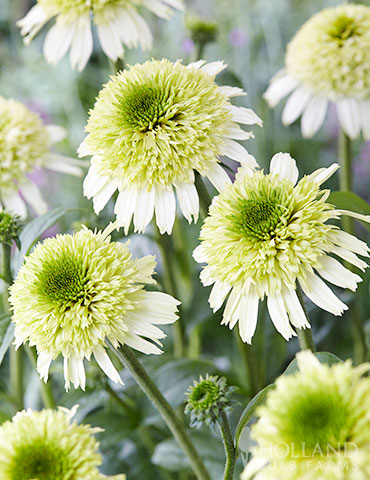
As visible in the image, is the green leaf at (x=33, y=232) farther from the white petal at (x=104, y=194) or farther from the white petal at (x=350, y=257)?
the white petal at (x=350, y=257)

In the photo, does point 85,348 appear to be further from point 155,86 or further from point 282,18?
point 282,18

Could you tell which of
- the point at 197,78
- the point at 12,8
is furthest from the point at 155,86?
the point at 12,8

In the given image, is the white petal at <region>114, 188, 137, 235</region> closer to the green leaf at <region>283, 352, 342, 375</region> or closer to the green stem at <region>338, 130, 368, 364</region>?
the green leaf at <region>283, 352, 342, 375</region>

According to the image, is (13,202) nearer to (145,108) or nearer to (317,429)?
(145,108)

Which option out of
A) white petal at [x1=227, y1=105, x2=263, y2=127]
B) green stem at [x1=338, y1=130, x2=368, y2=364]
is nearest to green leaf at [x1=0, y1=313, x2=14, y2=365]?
white petal at [x1=227, y1=105, x2=263, y2=127]

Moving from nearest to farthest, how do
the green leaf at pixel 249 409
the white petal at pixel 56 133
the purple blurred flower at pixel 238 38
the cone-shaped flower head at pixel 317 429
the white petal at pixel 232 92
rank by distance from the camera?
1. the cone-shaped flower head at pixel 317 429
2. the green leaf at pixel 249 409
3. the white petal at pixel 232 92
4. the white petal at pixel 56 133
5. the purple blurred flower at pixel 238 38

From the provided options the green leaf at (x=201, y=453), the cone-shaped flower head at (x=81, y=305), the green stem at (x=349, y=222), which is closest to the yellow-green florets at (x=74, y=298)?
the cone-shaped flower head at (x=81, y=305)

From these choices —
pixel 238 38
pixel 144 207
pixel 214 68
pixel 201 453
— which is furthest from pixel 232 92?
pixel 238 38
